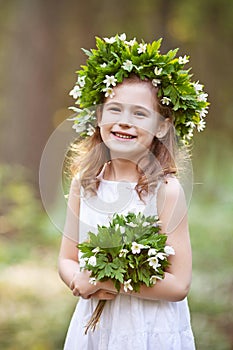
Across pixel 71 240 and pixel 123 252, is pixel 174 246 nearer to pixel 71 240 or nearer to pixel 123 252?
pixel 123 252

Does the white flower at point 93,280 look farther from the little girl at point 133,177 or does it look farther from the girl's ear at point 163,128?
the girl's ear at point 163,128

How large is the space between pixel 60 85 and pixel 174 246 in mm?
6187

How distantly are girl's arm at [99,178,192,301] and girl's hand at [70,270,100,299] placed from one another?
0.13 metres

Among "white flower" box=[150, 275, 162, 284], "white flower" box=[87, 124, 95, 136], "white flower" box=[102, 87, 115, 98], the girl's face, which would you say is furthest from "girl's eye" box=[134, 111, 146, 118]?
"white flower" box=[150, 275, 162, 284]

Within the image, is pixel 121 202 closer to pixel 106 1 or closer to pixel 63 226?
pixel 63 226

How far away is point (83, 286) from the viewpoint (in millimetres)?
2320

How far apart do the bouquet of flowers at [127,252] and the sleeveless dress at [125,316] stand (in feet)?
0.28

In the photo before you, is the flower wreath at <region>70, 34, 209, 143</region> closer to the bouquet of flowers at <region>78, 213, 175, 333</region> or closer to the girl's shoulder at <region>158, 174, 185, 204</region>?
the girl's shoulder at <region>158, 174, 185, 204</region>

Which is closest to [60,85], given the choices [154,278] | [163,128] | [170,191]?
[163,128]

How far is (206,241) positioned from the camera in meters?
5.74

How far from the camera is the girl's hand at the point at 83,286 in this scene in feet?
7.57

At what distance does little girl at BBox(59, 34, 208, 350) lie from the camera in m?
2.33

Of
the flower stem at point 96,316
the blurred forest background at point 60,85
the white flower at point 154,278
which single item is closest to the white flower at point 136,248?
the white flower at point 154,278

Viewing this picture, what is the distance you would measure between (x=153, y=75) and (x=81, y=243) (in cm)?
62
